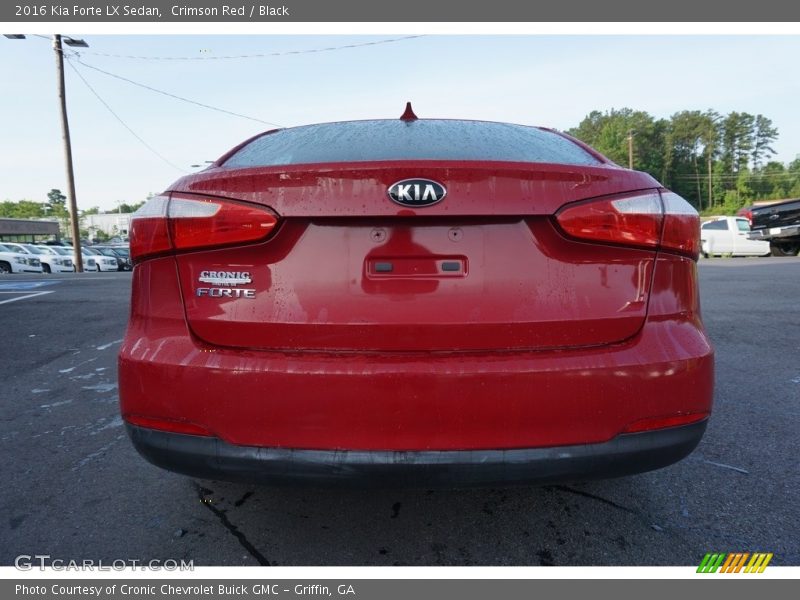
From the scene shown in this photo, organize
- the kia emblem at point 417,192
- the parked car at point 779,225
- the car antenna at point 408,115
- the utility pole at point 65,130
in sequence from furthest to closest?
the utility pole at point 65,130 → the parked car at point 779,225 → the car antenna at point 408,115 → the kia emblem at point 417,192

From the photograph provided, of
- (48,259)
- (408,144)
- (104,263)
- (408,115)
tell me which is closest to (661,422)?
(408,144)

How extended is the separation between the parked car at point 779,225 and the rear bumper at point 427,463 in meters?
20.3

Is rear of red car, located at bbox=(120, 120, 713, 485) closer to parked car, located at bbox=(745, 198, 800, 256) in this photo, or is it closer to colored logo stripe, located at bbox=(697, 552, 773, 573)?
colored logo stripe, located at bbox=(697, 552, 773, 573)

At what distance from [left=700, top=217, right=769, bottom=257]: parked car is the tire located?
0.22 metres

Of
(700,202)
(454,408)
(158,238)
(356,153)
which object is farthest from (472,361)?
(700,202)

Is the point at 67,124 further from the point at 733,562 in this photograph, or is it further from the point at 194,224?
the point at 733,562

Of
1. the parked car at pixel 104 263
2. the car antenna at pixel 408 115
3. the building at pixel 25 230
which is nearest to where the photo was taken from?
the car antenna at pixel 408 115

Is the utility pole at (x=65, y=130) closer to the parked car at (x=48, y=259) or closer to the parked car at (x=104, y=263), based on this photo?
the parked car at (x=48, y=259)

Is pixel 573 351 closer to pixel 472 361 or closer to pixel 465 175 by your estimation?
pixel 472 361

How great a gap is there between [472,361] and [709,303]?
713 centimetres

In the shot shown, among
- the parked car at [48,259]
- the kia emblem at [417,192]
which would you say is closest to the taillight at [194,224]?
the kia emblem at [417,192]

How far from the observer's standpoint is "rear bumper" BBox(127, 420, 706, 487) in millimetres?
1536

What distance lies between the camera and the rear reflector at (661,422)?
158 centimetres

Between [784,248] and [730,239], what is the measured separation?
70.1 inches
